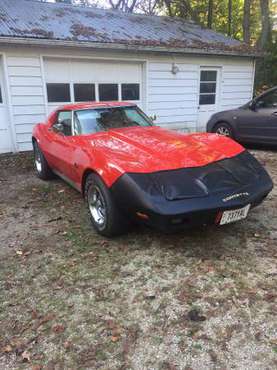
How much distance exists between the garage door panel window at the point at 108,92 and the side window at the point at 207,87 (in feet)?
10.4

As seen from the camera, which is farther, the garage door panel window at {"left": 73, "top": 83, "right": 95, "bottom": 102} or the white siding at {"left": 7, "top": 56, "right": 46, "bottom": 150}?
the garage door panel window at {"left": 73, "top": 83, "right": 95, "bottom": 102}

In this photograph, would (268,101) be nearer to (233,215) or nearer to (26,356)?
(233,215)

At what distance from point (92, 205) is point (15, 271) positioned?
1.13 m

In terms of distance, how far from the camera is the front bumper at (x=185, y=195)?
9.99 feet

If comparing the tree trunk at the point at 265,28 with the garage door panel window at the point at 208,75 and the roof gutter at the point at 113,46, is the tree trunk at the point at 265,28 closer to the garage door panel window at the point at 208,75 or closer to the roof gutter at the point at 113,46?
the roof gutter at the point at 113,46

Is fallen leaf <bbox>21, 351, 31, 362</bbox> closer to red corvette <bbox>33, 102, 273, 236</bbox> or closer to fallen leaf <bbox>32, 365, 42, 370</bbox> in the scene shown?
fallen leaf <bbox>32, 365, 42, 370</bbox>

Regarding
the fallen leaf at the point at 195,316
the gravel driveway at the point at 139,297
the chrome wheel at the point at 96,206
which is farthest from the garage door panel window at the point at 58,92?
the fallen leaf at the point at 195,316

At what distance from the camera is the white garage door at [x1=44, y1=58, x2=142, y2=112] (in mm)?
8836

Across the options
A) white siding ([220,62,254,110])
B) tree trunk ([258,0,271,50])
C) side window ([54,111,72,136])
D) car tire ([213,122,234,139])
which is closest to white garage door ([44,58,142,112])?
car tire ([213,122,234,139])

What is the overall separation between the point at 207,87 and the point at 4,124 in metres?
6.73

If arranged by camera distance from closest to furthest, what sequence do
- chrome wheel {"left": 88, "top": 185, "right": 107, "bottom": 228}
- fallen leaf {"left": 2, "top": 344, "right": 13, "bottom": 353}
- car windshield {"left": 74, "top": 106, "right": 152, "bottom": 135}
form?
1. fallen leaf {"left": 2, "top": 344, "right": 13, "bottom": 353}
2. chrome wheel {"left": 88, "top": 185, "right": 107, "bottom": 228}
3. car windshield {"left": 74, "top": 106, "right": 152, "bottom": 135}

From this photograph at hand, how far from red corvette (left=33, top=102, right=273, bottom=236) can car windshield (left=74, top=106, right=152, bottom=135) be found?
0.08ft

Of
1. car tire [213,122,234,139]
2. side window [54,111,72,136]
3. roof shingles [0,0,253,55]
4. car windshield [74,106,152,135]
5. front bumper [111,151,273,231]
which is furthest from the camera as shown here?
car tire [213,122,234,139]

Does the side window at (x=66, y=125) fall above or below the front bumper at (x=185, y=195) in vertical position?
above
